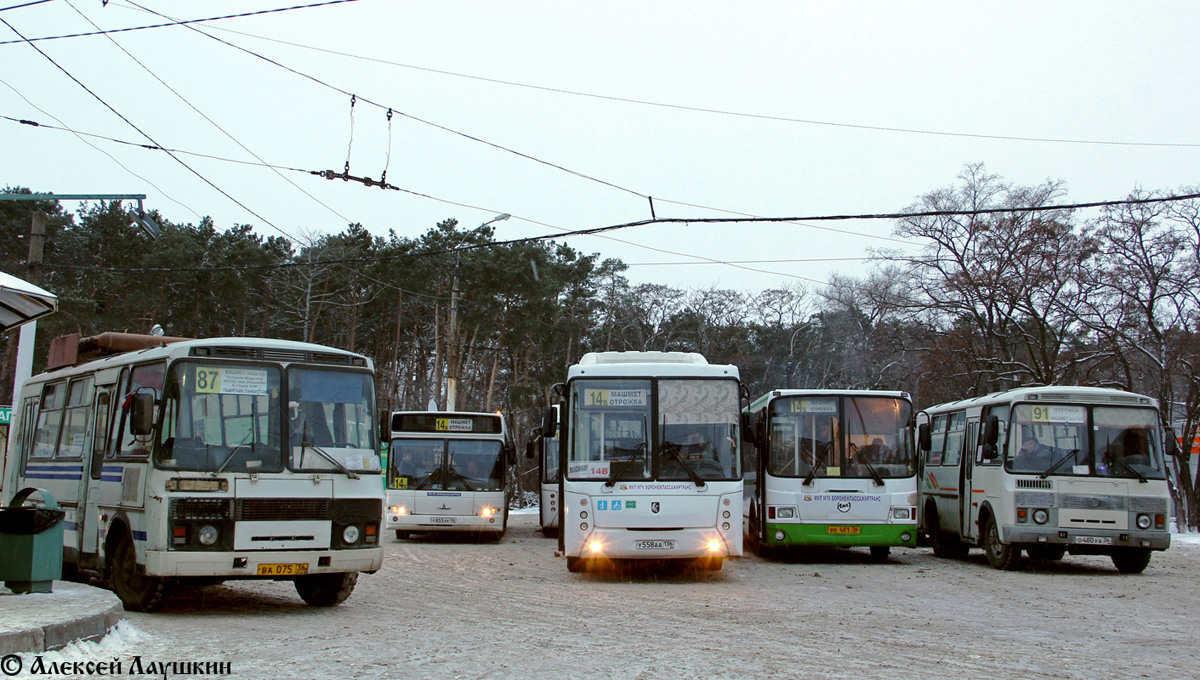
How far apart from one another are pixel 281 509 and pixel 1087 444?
1224cm

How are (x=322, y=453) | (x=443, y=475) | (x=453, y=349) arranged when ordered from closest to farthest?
(x=322, y=453)
(x=443, y=475)
(x=453, y=349)

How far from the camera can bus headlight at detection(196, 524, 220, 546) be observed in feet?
33.3

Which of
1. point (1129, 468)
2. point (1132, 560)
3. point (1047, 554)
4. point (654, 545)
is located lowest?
point (1047, 554)

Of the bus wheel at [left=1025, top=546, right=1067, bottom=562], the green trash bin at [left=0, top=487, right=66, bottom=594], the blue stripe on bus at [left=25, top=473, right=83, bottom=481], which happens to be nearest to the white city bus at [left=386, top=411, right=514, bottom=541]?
the blue stripe on bus at [left=25, top=473, right=83, bottom=481]

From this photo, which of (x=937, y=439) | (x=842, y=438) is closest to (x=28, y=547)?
(x=842, y=438)

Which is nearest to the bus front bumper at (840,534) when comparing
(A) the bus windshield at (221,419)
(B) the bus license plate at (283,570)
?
(B) the bus license plate at (283,570)

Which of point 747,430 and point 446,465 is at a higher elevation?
point 747,430

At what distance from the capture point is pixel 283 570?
1045 cm

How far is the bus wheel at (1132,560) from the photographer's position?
1733 centimetres

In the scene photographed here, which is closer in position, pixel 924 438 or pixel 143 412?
pixel 143 412

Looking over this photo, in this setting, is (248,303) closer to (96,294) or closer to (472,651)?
(96,294)

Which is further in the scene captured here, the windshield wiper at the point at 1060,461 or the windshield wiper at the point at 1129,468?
the windshield wiper at the point at 1060,461

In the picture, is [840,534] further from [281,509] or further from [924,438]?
[281,509]

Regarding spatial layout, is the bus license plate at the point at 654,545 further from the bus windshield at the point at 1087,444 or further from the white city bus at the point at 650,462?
the bus windshield at the point at 1087,444
